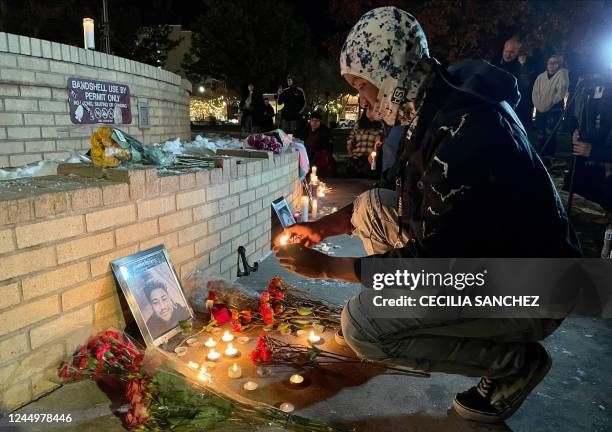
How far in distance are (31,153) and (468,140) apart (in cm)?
517

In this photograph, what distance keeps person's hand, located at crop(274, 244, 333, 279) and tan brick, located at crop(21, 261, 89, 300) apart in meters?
1.17

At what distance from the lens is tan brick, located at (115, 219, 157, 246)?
114 inches

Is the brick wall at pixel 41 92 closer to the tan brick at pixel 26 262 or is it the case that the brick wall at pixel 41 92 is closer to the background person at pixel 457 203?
the tan brick at pixel 26 262

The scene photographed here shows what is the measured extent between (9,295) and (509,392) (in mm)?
2421

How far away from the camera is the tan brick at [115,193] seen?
2.74 meters

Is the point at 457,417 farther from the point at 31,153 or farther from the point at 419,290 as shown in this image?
Answer: the point at 31,153

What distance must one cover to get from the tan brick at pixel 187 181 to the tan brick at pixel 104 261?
2.12 feet

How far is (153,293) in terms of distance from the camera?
3096 mm

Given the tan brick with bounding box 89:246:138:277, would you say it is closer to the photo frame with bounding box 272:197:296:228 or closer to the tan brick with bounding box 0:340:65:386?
the tan brick with bounding box 0:340:65:386

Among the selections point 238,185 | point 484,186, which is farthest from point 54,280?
point 484,186

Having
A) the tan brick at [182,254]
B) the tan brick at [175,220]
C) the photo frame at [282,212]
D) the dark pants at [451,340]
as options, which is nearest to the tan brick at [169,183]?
the tan brick at [175,220]

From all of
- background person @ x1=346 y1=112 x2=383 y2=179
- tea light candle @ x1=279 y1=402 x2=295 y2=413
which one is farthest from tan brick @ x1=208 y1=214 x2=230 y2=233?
background person @ x1=346 y1=112 x2=383 y2=179

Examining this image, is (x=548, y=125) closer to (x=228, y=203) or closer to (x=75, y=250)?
(x=228, y=203)

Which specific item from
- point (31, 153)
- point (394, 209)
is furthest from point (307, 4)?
point (394, 209)
